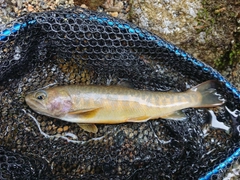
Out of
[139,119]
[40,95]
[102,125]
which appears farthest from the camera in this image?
[102,125]

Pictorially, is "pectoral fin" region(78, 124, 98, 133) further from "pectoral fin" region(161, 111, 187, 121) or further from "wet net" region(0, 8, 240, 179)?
"pectoral fin" region(161, 111, 187, 121)

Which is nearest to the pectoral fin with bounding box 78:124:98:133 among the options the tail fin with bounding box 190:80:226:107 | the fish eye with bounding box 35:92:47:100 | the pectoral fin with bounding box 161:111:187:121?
the fish eye with bounding box 35:92:47:100

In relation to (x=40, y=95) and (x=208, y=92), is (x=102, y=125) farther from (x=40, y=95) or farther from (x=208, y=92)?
(x=208, y=92)

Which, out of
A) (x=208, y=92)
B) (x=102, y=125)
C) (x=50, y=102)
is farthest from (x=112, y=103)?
(x=208, y=92)

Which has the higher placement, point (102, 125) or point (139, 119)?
point (139, 119)

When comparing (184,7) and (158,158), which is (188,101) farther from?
(184,7)

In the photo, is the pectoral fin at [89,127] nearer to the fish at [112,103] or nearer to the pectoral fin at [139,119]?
the fish at [112,103]

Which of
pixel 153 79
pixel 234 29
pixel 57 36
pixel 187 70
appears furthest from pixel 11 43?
pixel 234 29
